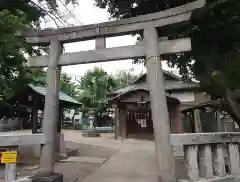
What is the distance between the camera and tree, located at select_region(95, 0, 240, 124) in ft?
22.8

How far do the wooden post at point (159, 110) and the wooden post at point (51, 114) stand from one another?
7.84ft

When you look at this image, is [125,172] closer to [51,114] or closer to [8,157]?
[51,114]

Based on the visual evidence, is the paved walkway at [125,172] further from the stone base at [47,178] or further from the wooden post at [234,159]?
the wooden post at [234,159]

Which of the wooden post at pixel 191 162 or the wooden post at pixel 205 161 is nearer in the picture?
the wooden post at pixel 191 162

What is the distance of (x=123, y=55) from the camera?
6.89 m

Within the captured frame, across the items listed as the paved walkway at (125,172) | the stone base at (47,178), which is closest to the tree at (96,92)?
the paved walkway at (125,172)

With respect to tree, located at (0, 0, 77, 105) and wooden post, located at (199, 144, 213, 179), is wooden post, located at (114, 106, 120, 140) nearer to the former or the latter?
tree, located at (0, 0, 77, 105)

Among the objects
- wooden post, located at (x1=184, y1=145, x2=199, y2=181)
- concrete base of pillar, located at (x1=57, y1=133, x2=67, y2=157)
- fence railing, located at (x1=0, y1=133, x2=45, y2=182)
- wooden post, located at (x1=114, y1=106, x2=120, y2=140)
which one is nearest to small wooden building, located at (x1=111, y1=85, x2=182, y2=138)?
wooden post, located at (x1=114, y1=106, x2=120, y2=140)

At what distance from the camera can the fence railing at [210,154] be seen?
5.90m

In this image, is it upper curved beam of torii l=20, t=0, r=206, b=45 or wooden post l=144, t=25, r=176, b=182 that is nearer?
wooden post l=144, t=25, r=176, b=182

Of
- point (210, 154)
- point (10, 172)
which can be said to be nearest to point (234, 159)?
point (210, 154)

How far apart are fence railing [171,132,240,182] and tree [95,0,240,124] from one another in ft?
4.00

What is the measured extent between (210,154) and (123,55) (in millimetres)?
3059

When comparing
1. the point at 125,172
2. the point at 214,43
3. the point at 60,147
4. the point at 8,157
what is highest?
the point at 214,43
